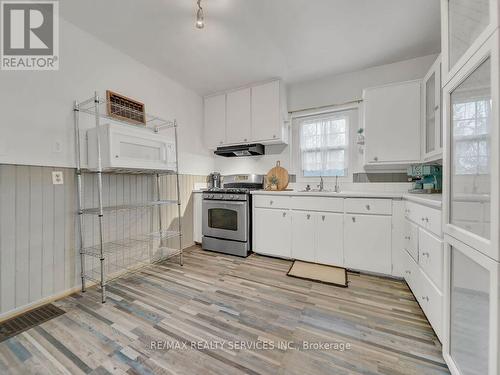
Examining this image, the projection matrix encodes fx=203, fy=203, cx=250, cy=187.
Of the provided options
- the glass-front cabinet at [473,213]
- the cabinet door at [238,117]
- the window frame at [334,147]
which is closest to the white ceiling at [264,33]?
the cabinet door at [238,117]

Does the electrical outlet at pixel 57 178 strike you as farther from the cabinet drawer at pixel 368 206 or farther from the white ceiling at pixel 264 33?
the cabinet drawer at pixel 368 206

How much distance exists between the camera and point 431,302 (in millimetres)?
1359

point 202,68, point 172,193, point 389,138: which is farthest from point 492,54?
point 172,193

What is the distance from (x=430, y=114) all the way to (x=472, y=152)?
4.78ft

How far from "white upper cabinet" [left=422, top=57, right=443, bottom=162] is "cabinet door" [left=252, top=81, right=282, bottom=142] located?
5.25 ft

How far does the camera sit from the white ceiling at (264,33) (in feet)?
5.55

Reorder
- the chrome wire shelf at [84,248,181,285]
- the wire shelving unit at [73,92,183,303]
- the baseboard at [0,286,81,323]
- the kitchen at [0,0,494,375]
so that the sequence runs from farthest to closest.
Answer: the chrome wire shelf at [84,248,181,285] < the wire shelving unit at [73,92,183,303] < the baseboard at [0,286,81,323] < the kitchen at [0,0,494,375]

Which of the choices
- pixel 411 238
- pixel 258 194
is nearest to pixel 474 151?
pixel 411 238

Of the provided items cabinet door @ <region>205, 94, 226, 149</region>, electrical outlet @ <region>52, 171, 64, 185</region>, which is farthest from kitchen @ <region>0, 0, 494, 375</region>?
cabinet door @ <region>205, 94, 226, 149</region>

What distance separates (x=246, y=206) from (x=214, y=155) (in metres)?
1.42

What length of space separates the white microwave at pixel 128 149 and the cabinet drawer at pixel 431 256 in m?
2.40

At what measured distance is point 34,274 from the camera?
5.35ft

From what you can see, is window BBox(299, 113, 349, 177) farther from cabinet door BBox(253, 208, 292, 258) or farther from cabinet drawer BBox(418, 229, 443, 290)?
cabinet drawer BBox(418, 229, 443, 290)

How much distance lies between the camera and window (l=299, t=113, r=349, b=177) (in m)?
2.85
